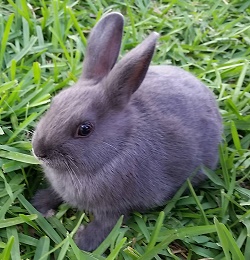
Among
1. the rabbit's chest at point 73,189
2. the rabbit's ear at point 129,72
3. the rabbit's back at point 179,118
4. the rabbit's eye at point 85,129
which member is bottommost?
the rabbit's chest at point 73,189

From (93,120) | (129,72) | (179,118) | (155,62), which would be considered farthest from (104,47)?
(155,62)

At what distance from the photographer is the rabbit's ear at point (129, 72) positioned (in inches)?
110

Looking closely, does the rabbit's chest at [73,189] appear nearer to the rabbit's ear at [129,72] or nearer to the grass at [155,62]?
the grass at [155,62]

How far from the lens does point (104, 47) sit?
3.15 meters

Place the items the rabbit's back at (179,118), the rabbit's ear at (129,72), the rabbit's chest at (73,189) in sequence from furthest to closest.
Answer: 1. the rabbit's back at (179,118)
2. the rabbit's chest at (73,189)
3. the rabbit's ear at (129,72)

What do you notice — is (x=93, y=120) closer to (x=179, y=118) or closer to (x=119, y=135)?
(x=119, y=135)

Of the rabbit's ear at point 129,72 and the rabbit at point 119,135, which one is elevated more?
the rabbit's ear at point 129,72

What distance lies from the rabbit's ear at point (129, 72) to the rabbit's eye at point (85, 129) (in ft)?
0.68

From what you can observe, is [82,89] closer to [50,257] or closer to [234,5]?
[50,257]

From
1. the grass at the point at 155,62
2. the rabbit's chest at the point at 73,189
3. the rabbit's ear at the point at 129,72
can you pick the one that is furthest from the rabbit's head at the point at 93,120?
the grass at the point at 155,62

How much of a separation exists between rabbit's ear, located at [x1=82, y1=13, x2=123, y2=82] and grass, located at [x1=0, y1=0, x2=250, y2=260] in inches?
26.0

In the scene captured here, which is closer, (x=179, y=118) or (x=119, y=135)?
(x=119, y=135)

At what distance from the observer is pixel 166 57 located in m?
4.57

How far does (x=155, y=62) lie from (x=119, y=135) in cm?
158
